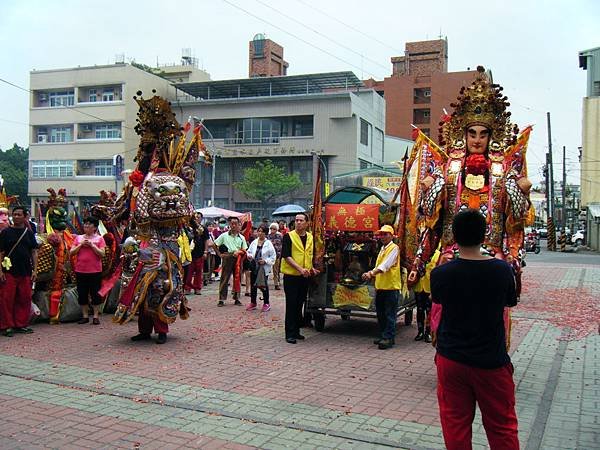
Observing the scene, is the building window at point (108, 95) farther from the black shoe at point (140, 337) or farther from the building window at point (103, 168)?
the black shoe at point (140, 337)

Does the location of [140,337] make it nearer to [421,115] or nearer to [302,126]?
[302,126]

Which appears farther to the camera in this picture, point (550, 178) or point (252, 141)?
point (252, 141)

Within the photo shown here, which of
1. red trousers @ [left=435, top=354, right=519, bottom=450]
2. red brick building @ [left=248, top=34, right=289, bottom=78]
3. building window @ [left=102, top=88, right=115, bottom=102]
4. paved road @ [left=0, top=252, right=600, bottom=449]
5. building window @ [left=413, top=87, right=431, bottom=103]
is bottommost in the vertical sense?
paved road @ [left=0, top=252, right=600, bottom=449]

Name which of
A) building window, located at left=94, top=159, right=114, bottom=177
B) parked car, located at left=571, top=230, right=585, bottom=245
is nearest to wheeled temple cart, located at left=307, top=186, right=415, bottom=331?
parked car, located at left=571, top=230, right=585, bottom=245

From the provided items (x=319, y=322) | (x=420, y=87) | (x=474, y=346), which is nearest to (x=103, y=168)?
(x=420, y=87)

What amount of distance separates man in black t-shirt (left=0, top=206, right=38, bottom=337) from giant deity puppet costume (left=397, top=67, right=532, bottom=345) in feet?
18.4

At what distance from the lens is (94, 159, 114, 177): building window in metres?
48.4

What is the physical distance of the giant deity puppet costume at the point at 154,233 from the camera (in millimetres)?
8109

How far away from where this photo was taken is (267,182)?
4259cm

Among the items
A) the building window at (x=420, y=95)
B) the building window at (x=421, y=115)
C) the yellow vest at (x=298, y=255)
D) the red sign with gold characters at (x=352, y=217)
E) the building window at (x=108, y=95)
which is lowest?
the yellow vest at (x=298, y=255)

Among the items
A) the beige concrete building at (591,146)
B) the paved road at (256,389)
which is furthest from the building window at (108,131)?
the paved road at (256,389)

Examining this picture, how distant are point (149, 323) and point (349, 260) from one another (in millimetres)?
3295

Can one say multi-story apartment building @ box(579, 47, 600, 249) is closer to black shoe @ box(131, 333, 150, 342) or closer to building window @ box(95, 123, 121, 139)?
building window @ box(95, 123, 121, 139)

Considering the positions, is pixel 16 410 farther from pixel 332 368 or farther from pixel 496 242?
pixel 496 242
